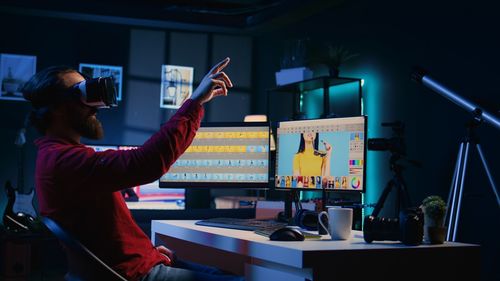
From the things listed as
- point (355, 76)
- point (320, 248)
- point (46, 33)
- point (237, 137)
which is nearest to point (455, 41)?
point (355, 76)

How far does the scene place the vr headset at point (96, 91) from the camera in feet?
5.86

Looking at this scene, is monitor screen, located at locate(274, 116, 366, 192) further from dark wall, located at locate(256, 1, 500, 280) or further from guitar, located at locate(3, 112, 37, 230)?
guitar, located at locate(3, 112, 37, 230)

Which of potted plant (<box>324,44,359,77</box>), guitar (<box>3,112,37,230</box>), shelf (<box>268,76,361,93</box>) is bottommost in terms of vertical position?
guitar (<box>3,112,37,230</box>)

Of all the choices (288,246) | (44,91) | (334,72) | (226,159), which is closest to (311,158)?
(226,159)

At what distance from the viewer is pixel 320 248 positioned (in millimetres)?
1742

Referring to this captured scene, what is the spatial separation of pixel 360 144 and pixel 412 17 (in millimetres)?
2881

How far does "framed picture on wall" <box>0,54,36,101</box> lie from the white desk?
5047 mm

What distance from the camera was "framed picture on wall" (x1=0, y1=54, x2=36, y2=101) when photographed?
660cm

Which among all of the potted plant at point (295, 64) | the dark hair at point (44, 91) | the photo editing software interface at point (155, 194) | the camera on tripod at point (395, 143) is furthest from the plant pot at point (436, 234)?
the photo editing software interface at point (155, 194)

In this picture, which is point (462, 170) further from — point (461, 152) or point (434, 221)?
point (434, 221)

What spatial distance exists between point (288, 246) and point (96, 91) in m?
0.68

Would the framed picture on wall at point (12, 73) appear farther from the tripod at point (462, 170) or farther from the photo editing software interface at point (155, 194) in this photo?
the tripod at point (462, 170)

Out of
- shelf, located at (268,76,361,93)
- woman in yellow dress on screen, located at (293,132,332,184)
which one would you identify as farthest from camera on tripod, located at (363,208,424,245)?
shelf, located at (268,76,361,93)

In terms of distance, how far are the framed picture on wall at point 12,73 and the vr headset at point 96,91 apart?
5.13m
